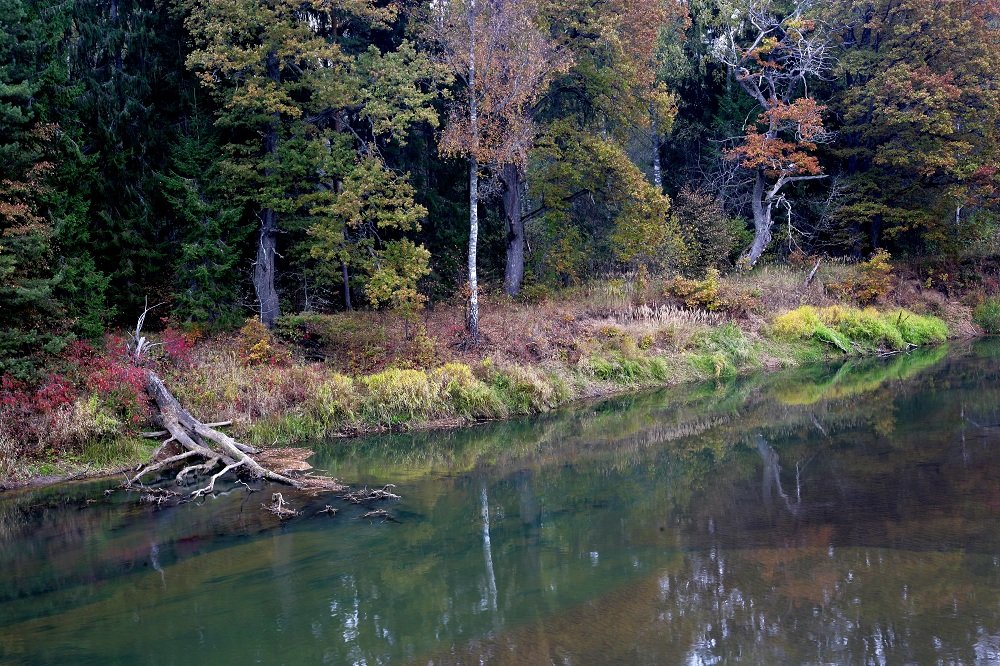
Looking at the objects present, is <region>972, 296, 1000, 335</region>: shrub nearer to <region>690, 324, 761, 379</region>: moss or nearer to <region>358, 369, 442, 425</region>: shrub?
<region>690, 324, 761, 379</region>: moss

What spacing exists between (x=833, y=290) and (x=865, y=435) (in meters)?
14.6

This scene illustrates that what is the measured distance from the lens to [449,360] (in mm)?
20078

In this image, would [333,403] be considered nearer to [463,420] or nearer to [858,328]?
[463,420]

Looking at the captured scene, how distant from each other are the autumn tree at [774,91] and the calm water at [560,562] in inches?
628

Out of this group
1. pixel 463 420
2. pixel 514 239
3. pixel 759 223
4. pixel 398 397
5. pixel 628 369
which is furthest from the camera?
pixel 759 223

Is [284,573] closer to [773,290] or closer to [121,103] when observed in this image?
[121,103]

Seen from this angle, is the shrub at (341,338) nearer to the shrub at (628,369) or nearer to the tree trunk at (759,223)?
the shrub at (628,369)

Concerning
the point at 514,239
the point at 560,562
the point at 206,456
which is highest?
the point at 514,239

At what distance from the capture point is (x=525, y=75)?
69.2 feet

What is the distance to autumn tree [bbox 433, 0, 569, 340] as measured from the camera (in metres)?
20.8

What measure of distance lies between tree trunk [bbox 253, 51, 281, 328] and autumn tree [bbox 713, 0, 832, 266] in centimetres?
1745

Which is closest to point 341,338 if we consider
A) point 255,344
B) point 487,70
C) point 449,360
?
point 255,344

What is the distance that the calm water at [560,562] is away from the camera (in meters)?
7.93

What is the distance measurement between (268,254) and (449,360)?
Result: 5867 millimetres
